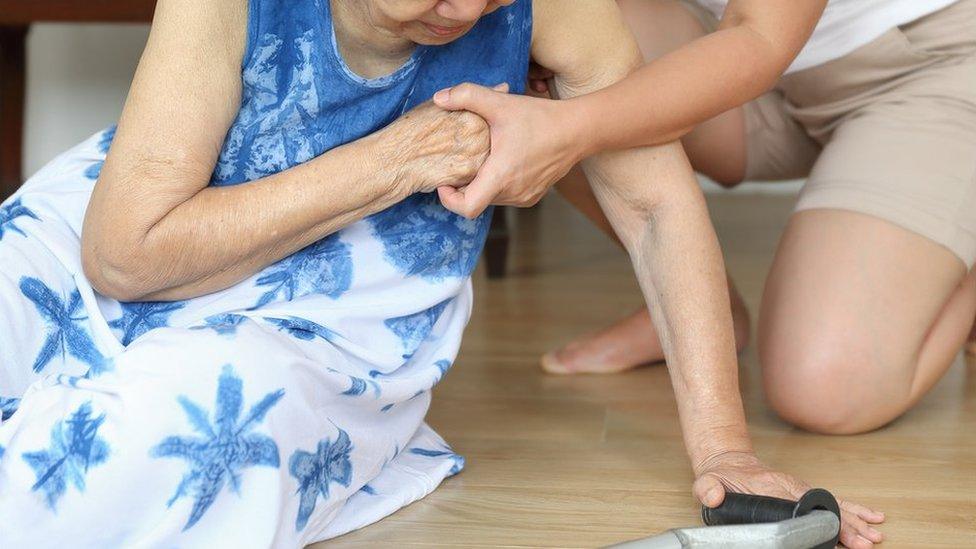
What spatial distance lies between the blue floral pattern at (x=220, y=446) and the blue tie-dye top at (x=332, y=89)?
0.22 m

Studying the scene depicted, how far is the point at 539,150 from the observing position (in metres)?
1.19

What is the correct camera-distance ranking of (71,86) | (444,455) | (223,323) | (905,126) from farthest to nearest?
(71,86) < (905,126) < (444,455) < (223,323)

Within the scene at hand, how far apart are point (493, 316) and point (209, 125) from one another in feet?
3.61

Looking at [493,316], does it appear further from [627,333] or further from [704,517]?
[704,517]

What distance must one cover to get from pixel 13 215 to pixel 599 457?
27.2 inches

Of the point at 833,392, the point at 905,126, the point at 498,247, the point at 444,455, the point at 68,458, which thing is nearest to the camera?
the point at 68,458

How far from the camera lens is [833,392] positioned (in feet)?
4.86

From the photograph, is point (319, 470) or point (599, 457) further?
point (599, 457)

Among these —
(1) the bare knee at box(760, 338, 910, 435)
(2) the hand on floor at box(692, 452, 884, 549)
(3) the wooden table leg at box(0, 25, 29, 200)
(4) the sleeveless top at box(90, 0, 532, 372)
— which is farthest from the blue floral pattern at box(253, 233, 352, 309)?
(3) the wooden table leg at box(0, 25, 29, 200)

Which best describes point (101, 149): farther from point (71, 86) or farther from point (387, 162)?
point (71, 86)

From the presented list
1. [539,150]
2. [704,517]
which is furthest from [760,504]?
[539,150]

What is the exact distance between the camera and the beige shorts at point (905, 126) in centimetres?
154

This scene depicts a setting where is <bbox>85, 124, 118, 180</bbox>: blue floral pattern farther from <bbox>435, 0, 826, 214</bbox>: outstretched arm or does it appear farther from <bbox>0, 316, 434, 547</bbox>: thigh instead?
<bbox>435, 0, 826, 214</bbox>: outstretched arm

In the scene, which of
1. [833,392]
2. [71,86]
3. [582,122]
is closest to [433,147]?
[582,122]
